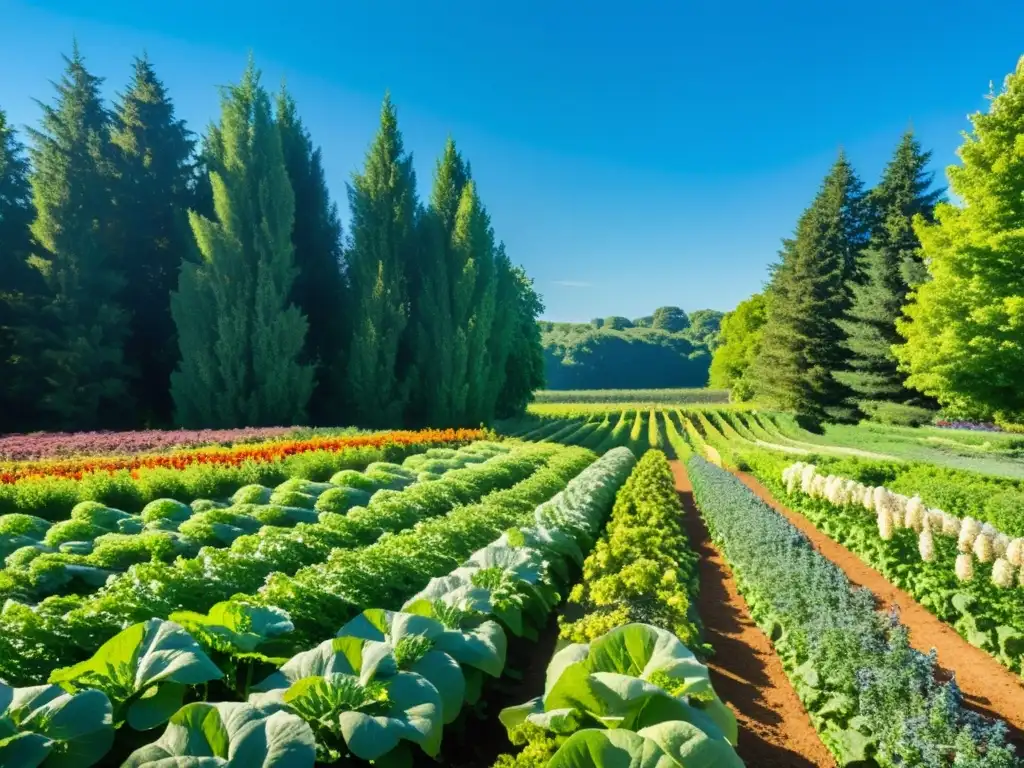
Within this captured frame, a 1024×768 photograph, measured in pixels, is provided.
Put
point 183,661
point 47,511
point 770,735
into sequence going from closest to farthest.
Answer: point 183,661
point 770,735
point 47,511

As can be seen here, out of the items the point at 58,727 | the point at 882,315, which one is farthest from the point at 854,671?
the point at 882,315

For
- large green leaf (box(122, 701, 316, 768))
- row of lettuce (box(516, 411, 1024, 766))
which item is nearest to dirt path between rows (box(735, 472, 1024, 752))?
row of lettuce (box(516, 411, 1024, 766))

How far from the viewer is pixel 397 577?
4.17m

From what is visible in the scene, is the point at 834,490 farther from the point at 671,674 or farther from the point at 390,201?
the point at 390,201

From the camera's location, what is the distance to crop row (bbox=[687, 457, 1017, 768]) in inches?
106

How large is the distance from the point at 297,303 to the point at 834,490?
19.1 metres

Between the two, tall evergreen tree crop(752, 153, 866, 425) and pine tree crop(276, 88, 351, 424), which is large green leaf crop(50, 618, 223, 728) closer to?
pine tree crop(276, 88, 351, 424)

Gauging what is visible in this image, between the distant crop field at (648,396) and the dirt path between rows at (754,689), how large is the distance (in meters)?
57.2

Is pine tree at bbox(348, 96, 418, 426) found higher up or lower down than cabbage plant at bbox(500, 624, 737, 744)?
higher up

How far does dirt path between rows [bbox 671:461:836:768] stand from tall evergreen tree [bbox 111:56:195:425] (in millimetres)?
20408

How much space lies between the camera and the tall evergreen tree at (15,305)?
1789cm

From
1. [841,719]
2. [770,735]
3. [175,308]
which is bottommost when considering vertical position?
[770,735]

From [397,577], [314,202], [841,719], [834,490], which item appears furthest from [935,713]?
[314,202]

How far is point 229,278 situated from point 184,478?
493 inches
